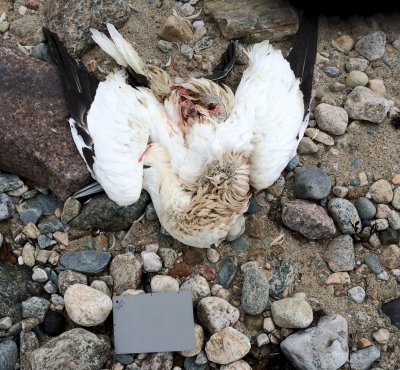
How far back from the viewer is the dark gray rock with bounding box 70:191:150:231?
135 inches

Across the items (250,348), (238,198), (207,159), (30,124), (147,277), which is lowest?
(250,348)

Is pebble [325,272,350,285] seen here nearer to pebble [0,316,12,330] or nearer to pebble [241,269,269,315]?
pebble [241,269,269,315]

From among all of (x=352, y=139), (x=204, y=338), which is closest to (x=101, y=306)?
(x=204, y=338)

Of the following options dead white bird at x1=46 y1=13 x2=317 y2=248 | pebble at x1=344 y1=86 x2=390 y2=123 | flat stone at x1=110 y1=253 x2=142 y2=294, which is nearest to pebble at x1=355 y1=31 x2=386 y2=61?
pebble at x1=344 y1=86 x2=390 y2=123

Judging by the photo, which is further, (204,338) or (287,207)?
(287,207)

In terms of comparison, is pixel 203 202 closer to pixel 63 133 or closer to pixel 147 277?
pixel 147 277

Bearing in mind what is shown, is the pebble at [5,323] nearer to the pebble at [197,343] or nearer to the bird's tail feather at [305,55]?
the pebble at [197,343]

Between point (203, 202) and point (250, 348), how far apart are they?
86 centimetres

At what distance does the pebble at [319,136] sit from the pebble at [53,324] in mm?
1973

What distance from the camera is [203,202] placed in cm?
326

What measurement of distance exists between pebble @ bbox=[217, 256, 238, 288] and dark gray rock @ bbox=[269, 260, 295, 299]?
0.23 m

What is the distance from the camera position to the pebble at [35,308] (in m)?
3.15

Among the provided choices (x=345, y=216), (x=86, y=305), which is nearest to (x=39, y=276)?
(x=86, y=305)

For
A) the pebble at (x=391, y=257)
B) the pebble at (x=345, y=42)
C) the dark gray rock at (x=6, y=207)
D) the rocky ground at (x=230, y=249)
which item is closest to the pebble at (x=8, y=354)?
the rocky ground at (x=230, y=249)
